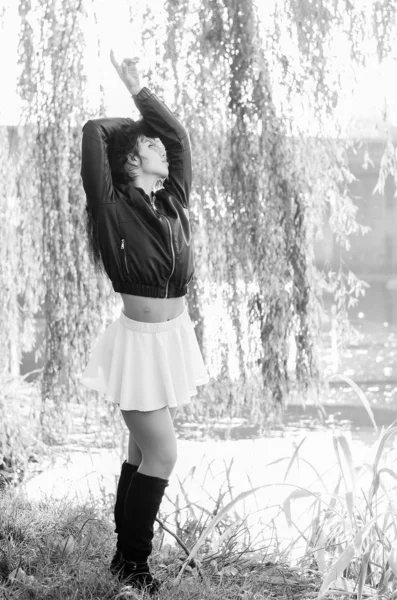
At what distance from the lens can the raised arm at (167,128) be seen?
1779 mm

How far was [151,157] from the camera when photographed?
69.9 inches

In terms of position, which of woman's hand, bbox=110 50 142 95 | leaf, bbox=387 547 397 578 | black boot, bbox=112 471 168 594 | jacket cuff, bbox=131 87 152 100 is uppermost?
woman's hand, bbox=110 50 142 95

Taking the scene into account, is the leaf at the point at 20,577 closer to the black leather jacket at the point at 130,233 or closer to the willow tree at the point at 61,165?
the black leather jacket at the point at 130,233

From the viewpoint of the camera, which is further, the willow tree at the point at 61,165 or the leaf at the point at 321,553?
the willow tree at the point at 61,165

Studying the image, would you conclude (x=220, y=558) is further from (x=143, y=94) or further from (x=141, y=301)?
(x=143, y=94)

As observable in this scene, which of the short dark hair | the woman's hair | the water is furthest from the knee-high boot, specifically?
the water

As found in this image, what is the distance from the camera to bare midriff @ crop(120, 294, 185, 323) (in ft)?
5.65

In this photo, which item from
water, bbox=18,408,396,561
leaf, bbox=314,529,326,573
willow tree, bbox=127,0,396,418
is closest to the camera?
leaf, bbox=314,529,326,573

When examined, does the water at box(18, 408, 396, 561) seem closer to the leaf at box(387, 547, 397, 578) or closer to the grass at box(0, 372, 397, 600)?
the grass at box(0, 372, 397, 600)

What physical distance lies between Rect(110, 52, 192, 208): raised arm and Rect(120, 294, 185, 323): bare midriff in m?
0.26

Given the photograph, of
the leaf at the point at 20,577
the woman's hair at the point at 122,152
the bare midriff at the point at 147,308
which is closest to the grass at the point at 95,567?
the leaf at the point at 20,577

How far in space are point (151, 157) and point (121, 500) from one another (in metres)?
0.74

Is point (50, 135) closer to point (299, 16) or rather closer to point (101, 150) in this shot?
point (299, 16)

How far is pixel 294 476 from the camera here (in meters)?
3.67
